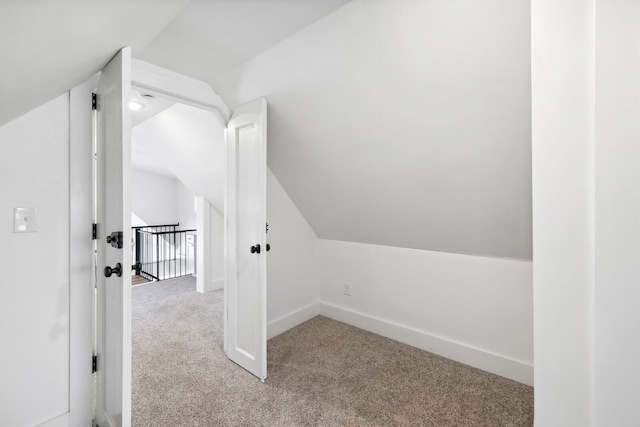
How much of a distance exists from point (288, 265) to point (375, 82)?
1946 millimetres

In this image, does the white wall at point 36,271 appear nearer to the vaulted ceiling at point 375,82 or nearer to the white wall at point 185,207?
the vaulted ceiling at point 375,82

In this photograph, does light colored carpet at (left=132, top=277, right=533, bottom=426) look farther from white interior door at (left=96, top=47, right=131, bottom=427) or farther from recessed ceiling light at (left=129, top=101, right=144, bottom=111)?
recessed ceiling light at (left=129, top=101, right=144, bottom=111)

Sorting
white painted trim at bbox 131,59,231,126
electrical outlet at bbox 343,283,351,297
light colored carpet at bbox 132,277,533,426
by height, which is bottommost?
light colored carpet at bbox 132,277,533,426

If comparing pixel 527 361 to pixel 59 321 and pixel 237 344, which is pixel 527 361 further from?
pixel 59 321

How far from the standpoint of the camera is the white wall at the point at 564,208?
83 cm

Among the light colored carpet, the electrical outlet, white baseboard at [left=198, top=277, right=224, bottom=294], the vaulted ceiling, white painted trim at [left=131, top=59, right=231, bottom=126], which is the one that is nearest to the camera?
the vaulted ceiling

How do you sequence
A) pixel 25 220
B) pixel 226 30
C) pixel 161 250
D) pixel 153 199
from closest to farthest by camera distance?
pixel 25 220
pixel 226 30
pixel 153 199
pixel 161 250

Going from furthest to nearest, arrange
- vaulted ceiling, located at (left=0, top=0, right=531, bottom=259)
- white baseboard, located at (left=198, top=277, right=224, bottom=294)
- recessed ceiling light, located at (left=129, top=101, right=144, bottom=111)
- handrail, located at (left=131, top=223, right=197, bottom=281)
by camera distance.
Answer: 1. handrail, located at (left=131, top=223, right=197, bottom=281)
2. white baseboard, located at (left=198, top=277, right=224, bottom=294)
3. recessed ceiling light, located at (left=129, top=101, right=144, bottom=111)
4. vaulted ceiling, located at (left=0, top=0, right=531, bottom=259)

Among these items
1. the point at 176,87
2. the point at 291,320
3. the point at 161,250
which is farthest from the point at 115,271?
the point at 161,250

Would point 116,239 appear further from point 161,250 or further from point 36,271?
point 161,250

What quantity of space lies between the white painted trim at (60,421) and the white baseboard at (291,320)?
1.45 metres

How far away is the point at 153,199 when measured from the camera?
21.8ft

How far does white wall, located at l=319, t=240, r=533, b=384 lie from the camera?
2105 millimetres

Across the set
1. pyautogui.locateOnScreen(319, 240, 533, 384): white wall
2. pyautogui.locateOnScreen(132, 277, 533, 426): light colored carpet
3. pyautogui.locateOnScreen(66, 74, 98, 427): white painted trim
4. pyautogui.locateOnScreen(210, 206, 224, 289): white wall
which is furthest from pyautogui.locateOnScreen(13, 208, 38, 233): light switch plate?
pyautogui.locateOnScreen(210, 206, 224, 289): white wall
